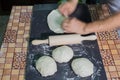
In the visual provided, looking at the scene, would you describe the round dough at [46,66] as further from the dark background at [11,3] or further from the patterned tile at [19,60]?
the dark background at [11,3]

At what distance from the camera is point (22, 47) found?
3.39ft

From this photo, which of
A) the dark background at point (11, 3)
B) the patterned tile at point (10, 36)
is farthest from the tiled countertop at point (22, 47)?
the dark background at point (11, 3)

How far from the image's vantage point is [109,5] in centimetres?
123

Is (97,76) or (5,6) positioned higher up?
(97,76)

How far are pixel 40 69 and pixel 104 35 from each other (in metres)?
0.37

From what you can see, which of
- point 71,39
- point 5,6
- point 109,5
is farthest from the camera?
point 5,6

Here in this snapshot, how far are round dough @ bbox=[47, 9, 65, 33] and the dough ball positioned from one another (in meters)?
0.21

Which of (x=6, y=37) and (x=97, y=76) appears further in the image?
(x=6, y=37)

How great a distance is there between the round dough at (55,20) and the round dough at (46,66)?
19 centimetres

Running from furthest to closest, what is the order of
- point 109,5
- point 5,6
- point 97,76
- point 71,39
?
point 5,6
point 109,5
point 71,39
point 97,76

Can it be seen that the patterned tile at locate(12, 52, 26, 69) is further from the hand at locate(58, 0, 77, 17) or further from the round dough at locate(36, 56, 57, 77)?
the hand at locate(58, 0, 77, 17)

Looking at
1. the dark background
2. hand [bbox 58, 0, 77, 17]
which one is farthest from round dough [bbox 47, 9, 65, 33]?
the dark background

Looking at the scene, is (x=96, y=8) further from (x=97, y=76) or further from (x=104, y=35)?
(x=97, y=76)

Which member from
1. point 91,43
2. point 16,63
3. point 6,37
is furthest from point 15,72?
point 91,43
